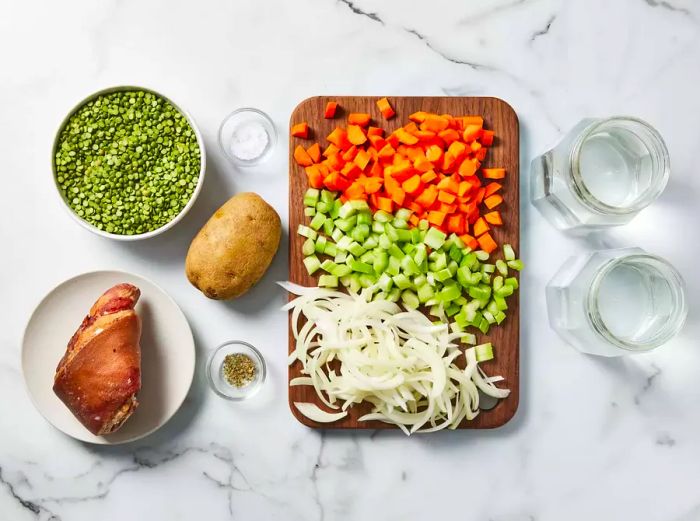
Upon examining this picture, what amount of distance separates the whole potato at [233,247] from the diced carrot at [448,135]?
0.49m

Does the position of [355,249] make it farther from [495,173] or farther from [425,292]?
[495,173]

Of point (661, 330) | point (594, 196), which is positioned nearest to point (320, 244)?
point (594, 196)

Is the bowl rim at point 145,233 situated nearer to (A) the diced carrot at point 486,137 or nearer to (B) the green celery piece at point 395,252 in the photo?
(B) the green celery piece at point 395,252

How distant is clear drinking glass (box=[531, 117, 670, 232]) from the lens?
182cm

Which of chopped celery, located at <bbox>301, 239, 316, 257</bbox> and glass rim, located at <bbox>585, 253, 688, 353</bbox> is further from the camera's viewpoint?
chopped celery, located at <bbox>301, 239, 316, 257</bbox>

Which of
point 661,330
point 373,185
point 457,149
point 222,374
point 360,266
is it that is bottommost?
point 222,374

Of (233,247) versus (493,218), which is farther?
(493,218)

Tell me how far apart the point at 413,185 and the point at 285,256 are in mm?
407

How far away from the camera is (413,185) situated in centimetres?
188

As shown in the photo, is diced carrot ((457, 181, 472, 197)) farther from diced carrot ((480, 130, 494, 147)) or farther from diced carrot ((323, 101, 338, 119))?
diced carrot ((323, 101, 338, 119))

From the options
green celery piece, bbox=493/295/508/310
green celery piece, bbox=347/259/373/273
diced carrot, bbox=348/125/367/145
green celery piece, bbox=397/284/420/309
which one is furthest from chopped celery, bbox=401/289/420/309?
diced carrot, bbox=348/125/367/145

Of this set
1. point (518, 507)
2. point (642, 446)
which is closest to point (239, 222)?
point (518, 507)

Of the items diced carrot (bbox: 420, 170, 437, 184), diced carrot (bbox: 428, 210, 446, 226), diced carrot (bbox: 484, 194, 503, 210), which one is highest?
diced carrot (bbox: 420, 170, 437, 184)

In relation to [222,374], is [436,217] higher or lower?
higher
